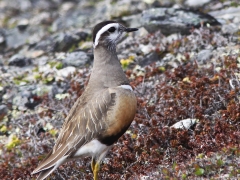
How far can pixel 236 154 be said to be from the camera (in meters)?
6.93

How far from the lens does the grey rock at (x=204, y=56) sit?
34.4 ft

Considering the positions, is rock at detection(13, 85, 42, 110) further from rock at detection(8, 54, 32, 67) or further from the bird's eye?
the bird's eye

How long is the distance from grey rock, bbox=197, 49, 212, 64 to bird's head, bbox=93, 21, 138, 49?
2718mm

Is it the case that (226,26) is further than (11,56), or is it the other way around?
(11,56)

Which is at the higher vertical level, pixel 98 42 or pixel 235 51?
pixel 98 42

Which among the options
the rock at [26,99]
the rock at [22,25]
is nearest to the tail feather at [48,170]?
the rock at [26,99]

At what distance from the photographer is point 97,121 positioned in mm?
7578

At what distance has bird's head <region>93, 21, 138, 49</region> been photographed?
317 inches

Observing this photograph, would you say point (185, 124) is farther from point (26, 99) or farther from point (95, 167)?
point (26, 99)

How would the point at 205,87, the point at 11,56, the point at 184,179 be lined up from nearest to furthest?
the point at 184,179 → the point at 205,87 → the point at 11,56

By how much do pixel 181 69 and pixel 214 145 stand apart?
2.66m

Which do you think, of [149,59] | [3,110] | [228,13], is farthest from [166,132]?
[228,13]

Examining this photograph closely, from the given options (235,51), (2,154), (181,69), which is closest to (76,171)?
(2,154)

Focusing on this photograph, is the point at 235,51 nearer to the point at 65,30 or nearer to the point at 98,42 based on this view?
the point at 98,42
